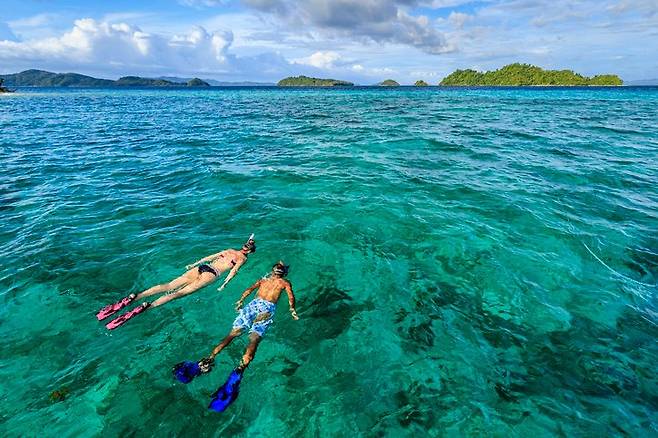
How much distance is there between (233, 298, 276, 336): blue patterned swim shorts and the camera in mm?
9148

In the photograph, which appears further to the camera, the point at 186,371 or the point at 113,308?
the point at 113,308

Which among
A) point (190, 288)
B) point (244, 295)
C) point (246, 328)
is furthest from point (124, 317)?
point (246, 328)

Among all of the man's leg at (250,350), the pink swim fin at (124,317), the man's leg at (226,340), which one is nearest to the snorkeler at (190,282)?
the pink swim fin at (124,317)

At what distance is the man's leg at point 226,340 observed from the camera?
27.4 ft

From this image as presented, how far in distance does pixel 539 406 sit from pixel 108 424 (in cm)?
904

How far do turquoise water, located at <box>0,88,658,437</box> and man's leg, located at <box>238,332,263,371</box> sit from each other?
26cm

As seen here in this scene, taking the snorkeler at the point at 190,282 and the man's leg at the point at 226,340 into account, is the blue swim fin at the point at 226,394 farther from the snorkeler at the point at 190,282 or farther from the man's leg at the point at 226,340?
the snorkeler at the point at 190,282

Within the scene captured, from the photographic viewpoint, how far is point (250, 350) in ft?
28.0

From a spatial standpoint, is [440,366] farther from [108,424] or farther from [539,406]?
[108,424]

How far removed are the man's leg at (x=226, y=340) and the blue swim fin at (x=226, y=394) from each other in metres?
0.83

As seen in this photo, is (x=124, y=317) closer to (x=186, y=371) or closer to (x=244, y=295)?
(x=186, y=371)

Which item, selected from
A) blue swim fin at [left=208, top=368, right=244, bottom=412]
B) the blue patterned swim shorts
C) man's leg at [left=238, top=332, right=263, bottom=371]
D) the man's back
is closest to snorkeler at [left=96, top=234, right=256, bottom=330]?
the man's back

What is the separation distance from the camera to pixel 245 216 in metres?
16.6

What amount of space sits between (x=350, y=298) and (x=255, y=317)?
3.06 metres
